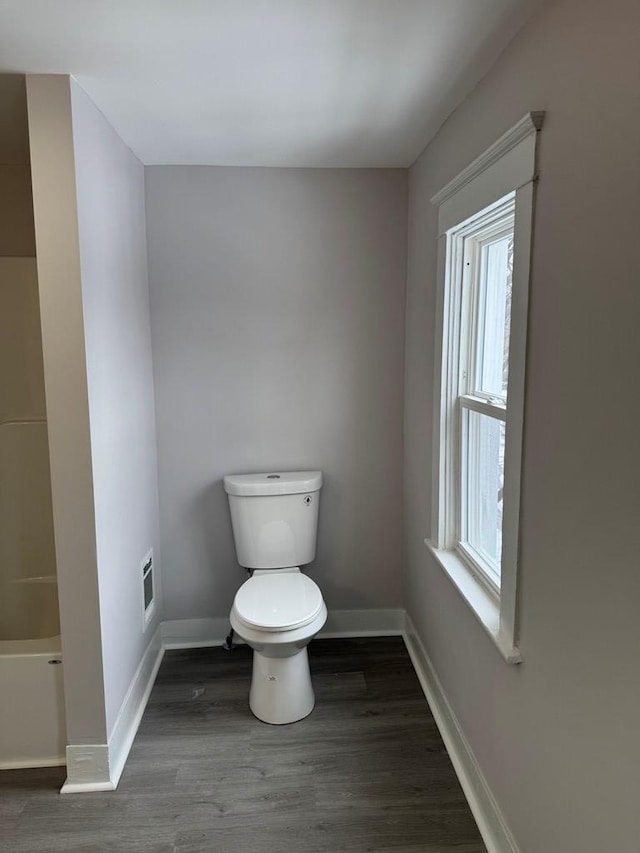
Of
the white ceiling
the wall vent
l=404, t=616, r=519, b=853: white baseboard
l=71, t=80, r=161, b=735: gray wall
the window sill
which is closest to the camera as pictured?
the white ceiling

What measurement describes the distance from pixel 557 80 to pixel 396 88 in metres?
0.66

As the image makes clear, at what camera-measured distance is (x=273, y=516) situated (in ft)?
8.60

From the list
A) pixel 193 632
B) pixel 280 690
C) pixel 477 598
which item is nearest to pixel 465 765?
pixel 477 598

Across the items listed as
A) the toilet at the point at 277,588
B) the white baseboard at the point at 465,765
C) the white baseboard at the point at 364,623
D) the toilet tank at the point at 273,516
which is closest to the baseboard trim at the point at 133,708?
the toilet at the point at 277,588

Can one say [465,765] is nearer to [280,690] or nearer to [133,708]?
[280,690]

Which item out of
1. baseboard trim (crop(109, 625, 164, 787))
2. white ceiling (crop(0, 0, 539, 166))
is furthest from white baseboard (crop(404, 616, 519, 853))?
white ceiling (crop(0, 0, 539, 166))

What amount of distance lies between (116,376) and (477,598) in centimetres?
142

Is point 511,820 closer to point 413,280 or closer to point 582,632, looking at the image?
point 582,632

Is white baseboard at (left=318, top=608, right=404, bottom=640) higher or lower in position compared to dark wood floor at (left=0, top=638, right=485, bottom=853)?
higher

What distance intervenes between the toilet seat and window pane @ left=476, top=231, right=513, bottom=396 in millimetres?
1021

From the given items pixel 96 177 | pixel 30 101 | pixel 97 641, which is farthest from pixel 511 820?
pixel 30 101

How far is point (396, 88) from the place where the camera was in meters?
1.80

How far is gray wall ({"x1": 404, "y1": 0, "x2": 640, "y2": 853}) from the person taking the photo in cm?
104

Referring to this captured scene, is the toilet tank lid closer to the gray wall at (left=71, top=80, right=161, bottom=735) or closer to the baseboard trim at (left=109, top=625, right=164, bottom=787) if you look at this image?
the gray wall at (left=71, top=80, right=161, bottom=735)
